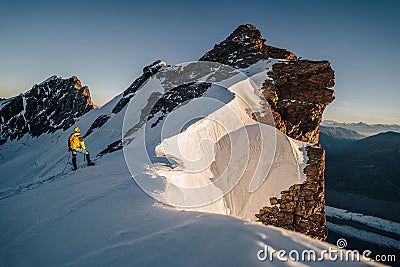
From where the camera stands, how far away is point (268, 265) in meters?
2.76

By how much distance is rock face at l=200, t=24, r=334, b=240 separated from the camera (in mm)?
18031

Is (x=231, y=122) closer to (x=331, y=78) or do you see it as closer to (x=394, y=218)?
(x=331, y=78)

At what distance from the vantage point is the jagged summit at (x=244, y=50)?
90.5ft

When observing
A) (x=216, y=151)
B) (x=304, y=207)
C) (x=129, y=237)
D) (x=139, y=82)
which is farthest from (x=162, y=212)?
(x=139, y=82)

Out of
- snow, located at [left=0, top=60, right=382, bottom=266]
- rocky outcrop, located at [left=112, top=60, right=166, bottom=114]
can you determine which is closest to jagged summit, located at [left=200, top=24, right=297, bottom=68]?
rocky outcrop, located at [left=112, top=60, right=166, bottom=114]

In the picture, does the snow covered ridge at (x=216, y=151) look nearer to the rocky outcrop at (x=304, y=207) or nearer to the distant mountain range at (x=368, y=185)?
the rocky outcrop at (x=304, y=207)

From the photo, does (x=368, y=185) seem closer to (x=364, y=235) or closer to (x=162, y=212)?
(x=364, y=235)

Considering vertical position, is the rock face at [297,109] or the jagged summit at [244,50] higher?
the jagged summit at [244,50]

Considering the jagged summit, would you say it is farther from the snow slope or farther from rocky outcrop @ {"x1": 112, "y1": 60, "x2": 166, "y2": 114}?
the snow slope

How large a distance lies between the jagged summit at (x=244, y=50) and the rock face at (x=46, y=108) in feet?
92.9

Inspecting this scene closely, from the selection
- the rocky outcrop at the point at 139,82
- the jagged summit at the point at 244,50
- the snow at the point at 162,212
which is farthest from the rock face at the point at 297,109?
the rocky outcrop at the point at 139,82

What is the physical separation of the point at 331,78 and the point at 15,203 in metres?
27.3

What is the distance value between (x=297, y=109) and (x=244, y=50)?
11590 mm

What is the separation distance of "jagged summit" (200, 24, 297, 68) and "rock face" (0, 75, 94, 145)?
2830 cm
